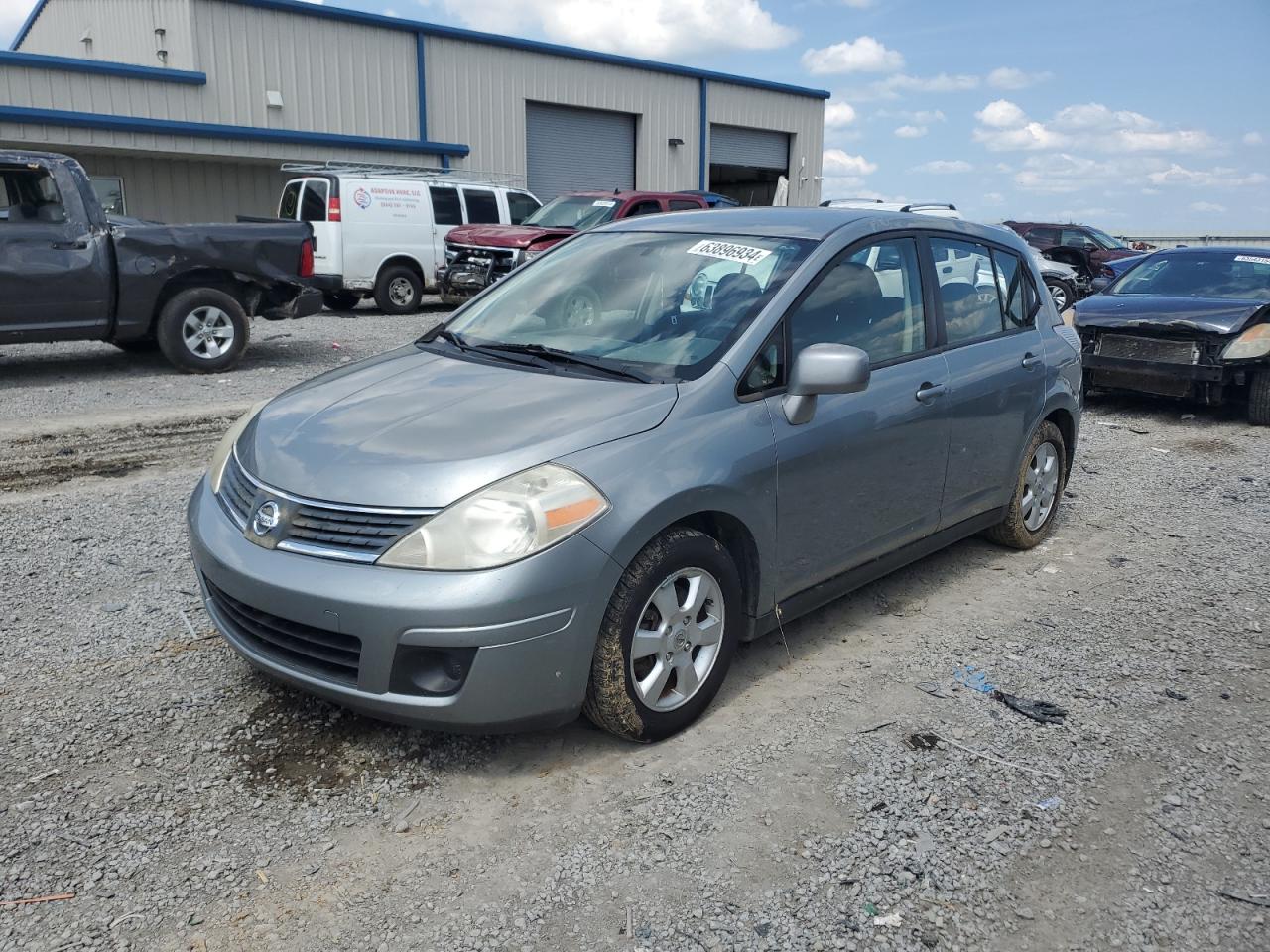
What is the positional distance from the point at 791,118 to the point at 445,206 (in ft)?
61.9

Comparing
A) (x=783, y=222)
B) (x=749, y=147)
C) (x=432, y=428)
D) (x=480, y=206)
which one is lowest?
(x=432, y=428)

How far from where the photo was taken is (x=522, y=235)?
15.2 m

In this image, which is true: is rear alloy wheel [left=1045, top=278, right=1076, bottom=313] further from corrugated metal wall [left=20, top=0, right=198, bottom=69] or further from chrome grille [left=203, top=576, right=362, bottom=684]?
chrome grille [left=203, top=576, right=362, bottom=684]

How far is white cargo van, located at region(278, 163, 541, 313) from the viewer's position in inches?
614

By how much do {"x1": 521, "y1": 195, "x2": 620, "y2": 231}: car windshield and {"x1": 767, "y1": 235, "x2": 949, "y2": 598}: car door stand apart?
1211 cm

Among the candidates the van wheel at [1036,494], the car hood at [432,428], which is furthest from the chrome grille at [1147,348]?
the car hood at [432,428]

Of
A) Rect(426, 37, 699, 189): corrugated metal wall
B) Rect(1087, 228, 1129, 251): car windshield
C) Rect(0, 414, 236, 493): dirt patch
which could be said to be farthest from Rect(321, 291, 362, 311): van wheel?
Rect(1087, 228, 1129, 251): car windshield

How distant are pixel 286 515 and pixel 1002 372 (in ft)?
10.9

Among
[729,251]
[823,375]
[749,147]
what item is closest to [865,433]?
[823,375]

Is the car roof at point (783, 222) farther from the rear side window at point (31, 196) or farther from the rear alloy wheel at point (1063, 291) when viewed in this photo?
the rear alloy wheel at point (1063, 291)

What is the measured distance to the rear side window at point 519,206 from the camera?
60.0 feet

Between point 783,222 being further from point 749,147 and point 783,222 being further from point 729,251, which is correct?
point 749,147

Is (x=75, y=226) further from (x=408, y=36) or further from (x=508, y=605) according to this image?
(x=408, y=36)

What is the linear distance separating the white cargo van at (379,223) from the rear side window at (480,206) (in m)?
0.02
